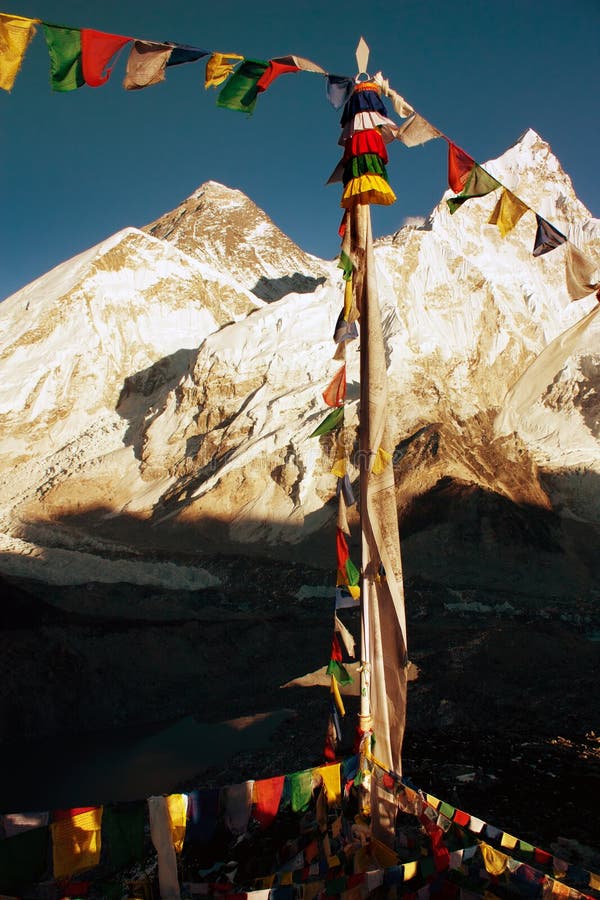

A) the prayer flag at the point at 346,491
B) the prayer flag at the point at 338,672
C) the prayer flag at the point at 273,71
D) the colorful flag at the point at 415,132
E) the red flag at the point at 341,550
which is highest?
the prayer flag at the point at 273,71

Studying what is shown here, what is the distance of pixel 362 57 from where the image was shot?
565cm

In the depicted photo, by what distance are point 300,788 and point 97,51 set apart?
584 cm

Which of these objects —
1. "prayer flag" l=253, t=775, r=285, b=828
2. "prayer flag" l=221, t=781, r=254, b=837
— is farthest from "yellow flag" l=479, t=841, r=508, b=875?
"prayer flag" l=221, t=781, r=254, b=837

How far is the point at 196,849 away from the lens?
600cm

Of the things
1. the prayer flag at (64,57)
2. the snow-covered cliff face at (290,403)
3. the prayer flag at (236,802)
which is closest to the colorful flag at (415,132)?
the prayer flag at (64,57)

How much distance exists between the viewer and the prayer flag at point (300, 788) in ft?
18.0

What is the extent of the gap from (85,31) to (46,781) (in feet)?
37.2

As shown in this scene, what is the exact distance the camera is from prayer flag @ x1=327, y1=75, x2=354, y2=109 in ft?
18.6

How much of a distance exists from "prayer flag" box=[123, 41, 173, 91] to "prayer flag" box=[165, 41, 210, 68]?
0.12 feet

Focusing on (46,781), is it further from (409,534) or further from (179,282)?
(179,282)

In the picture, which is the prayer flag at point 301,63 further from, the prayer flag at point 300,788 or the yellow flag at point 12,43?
the prayer flag at point 300,788

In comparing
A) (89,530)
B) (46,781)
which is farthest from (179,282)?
(46,781)

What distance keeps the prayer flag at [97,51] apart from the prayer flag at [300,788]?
18.3ft

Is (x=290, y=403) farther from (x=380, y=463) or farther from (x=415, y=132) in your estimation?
(x=380, y=463)
